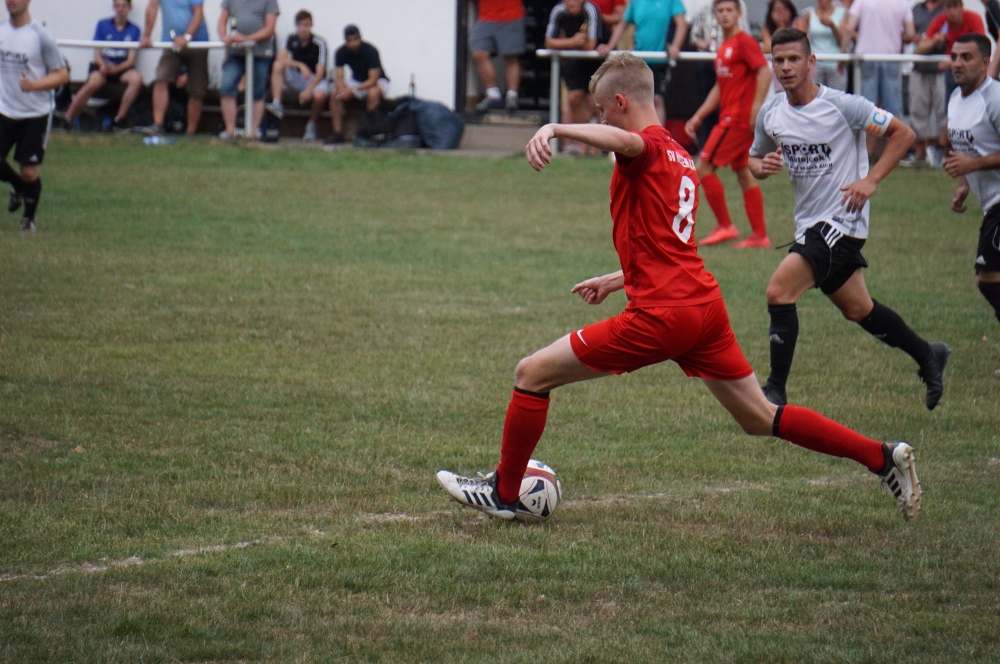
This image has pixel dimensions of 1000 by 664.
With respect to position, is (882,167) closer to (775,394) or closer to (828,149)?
(828,149)

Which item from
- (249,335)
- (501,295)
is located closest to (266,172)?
(501,295)

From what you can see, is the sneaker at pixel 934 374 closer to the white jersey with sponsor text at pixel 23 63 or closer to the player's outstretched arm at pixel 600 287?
the player's outstretched arm at pixel 600 287

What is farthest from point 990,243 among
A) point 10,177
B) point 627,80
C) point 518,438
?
point 10,177

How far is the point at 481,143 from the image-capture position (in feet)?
66.0

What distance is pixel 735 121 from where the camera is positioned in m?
12.4

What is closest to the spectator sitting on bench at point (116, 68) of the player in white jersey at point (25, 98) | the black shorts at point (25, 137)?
the player in white jersey at point (25, 98)

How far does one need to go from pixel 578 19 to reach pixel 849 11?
156 inches

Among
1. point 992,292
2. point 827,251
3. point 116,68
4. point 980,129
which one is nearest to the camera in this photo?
point 827,251

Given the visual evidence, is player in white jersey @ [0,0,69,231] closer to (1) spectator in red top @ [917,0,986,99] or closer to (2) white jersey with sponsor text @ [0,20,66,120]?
(2) white jersey with sponsor text @ [0,20,66,120]

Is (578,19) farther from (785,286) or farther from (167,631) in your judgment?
(167,631)

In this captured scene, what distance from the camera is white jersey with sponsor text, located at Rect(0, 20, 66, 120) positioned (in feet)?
39.2

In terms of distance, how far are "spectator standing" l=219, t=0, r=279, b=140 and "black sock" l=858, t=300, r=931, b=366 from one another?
14.4 metres

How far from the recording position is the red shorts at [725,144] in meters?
12.3

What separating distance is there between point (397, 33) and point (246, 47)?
10.8ft
